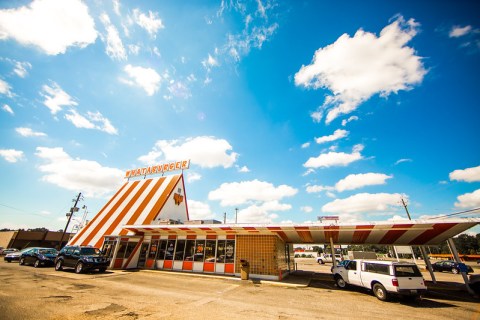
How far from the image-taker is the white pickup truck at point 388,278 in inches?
370

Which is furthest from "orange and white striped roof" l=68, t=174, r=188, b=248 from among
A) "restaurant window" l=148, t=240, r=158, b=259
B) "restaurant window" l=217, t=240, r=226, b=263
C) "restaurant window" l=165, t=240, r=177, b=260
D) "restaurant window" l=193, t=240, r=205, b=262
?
"restaurant window" l=217, t=240, r=226, b=263

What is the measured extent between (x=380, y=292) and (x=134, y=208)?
2529cm

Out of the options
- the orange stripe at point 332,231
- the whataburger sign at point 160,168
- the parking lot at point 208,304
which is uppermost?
the whataburger sign at point 160,168

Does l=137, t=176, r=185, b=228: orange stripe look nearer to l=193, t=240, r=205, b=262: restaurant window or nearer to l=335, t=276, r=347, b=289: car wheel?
l=193, t=240, r=205, b=262: restaurant window

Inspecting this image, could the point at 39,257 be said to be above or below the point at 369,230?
below

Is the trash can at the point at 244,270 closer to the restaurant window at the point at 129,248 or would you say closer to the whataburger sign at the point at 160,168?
the restaurant window at the point at 129,248

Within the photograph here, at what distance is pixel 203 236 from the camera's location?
19.4m

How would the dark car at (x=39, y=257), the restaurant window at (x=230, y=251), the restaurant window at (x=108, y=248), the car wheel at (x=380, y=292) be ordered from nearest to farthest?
1. the car wheel at (x=380, y=292)
2. the restaurant window at (x=230, y=251)
3. the dark car at (x=39, y=257)
4. the restaurant window at (x=108, y=248)

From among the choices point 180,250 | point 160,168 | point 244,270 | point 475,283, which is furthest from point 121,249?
point 475,283

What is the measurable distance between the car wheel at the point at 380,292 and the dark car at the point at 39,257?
2693 cm

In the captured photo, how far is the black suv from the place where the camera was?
53.8 feet

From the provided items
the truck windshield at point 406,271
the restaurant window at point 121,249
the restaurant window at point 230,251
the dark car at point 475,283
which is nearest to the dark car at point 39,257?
the restaurant window at point 121,249

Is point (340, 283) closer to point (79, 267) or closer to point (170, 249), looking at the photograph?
point (170, 249)

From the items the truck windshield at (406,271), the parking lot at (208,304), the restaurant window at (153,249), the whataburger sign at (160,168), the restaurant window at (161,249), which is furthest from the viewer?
the whataburger sign at (160,168)
